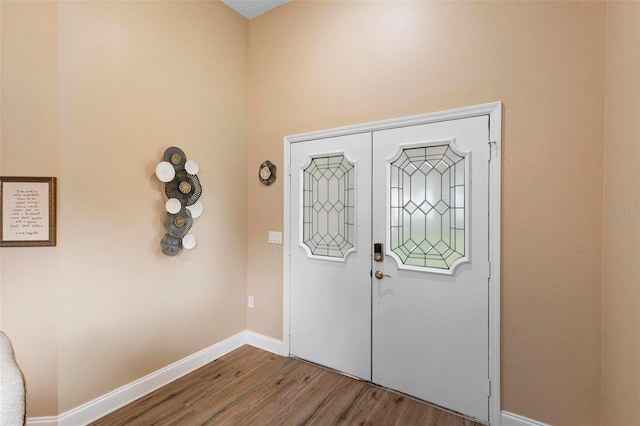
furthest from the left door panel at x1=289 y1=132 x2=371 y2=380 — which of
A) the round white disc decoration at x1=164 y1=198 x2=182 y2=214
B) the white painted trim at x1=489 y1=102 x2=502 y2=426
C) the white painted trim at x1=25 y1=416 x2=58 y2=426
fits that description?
the white painted trim at x1=25 y1=416 x2=58 y2=426

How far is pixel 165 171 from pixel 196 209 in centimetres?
40

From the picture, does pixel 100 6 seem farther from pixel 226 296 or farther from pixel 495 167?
pixel 495 167

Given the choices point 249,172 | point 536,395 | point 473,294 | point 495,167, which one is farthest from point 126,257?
point 536,395

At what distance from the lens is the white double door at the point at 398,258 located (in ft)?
6.54

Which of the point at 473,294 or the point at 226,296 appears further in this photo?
the point at 226,296

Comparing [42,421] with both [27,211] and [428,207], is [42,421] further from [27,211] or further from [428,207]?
[428,207]

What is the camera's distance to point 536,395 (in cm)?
182

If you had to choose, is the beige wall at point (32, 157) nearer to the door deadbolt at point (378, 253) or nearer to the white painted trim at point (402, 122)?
the white painted trim at point (402, 122)

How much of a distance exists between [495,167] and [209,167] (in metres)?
2.26

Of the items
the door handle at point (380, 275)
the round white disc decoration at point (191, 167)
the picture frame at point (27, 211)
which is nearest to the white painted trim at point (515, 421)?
the door handle at point (380, 275)

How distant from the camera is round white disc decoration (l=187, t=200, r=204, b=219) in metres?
2.47

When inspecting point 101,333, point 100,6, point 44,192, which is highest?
point 100,6

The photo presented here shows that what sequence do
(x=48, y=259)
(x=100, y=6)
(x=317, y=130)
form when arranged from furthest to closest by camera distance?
(x=317, y=130)
(x=100, y=6)
(x=48, y=259)

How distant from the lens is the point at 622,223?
1.42m
